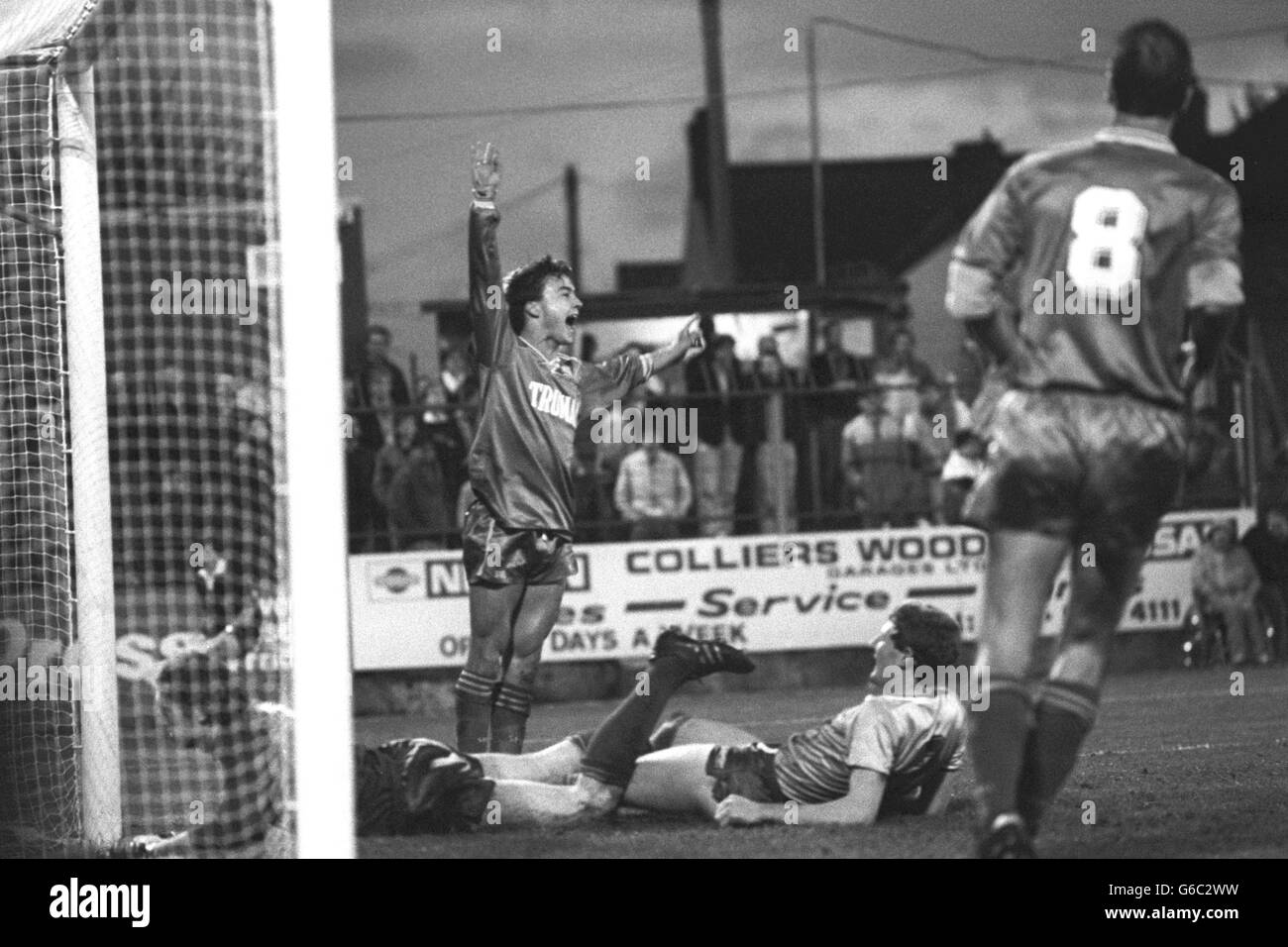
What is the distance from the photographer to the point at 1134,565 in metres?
5.57

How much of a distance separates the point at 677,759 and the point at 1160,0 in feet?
27.3

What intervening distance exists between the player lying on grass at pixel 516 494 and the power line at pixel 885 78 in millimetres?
6870

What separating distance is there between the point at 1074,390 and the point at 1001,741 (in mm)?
1032

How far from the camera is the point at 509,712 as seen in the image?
7.38 meters

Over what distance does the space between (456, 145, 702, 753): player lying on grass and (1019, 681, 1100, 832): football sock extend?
8.17ft

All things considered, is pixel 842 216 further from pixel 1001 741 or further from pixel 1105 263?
pixel 1001 741

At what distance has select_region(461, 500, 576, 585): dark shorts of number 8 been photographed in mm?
7426

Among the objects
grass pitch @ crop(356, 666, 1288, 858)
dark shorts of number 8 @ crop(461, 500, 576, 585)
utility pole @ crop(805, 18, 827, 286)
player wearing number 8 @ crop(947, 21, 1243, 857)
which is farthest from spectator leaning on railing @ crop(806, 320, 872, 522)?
player wearing number 8 @ crop(947, 21, 1243, 857)

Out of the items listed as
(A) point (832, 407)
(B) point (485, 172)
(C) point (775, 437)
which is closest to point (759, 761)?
(B) point (485, 172)

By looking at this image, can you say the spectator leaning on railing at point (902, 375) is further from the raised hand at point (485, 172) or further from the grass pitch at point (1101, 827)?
the raised hand at point (485, 172)

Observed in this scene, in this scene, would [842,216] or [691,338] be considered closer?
[691,338]

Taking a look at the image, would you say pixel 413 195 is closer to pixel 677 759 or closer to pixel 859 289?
pixel 859 289

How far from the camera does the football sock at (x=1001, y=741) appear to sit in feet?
17.6

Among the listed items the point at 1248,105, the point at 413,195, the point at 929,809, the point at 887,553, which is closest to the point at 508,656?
the point at 929,809
